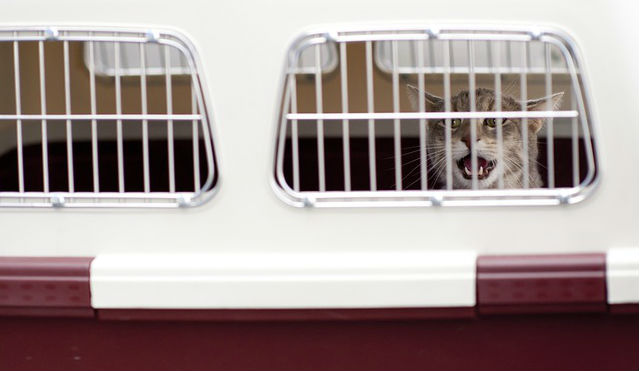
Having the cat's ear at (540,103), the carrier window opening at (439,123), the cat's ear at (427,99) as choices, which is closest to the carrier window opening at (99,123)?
the carrier window opening at (439,123)

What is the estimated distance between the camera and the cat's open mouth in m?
1.61

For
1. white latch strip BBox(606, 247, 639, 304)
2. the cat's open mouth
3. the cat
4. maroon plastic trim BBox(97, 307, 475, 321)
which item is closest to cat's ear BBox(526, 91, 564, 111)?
the cat

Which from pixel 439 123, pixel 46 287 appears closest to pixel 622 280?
pixel 439 123

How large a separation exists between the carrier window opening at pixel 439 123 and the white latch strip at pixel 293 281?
95 millimetres

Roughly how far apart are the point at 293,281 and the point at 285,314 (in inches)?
2.2

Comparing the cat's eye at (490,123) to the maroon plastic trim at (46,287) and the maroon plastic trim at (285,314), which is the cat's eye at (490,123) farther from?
the maroon plastic trim at (46,287)

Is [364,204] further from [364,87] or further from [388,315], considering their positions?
[364,87]

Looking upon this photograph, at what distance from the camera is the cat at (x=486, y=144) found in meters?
1.57

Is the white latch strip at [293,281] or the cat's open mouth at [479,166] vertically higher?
the cat's open mouth at [479,166]

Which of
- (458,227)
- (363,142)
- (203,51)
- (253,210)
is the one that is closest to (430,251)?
(458,227)

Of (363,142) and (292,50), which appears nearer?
(292,50)

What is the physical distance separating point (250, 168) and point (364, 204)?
189 mm

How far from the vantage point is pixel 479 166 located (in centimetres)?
163

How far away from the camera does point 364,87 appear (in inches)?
82.5
